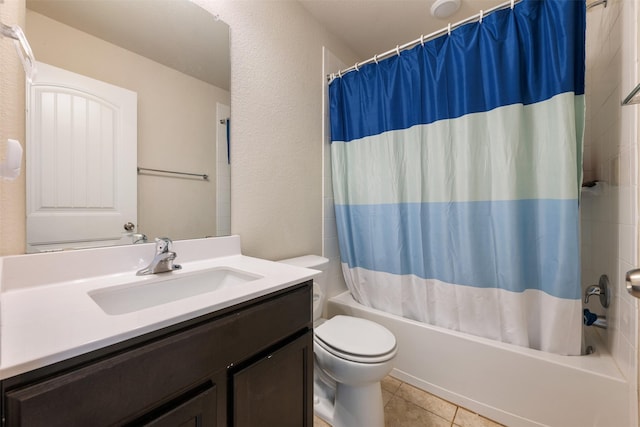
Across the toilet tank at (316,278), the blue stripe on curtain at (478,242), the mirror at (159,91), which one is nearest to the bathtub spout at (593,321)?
the blue stripe on curtain at (478,242)

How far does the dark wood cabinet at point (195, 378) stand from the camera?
402mm

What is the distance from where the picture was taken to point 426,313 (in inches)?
57.9

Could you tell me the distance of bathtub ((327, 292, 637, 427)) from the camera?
1.00 metres

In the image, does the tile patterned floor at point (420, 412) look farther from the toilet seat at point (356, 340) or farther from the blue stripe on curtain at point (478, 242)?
the blue stripe on curtain at point (478, 242)

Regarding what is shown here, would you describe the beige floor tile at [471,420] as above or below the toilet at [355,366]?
below

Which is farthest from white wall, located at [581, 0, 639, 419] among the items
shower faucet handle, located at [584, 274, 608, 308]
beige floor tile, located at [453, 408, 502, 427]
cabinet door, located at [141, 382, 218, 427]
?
cabinet door, located at [141, 382, 218, 427]

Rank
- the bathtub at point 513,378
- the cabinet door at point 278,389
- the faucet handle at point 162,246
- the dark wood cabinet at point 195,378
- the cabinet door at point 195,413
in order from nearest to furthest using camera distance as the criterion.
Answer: the dark wood cabinet at point 195,378 → the cabinet door at point 195,413 → the cabinet door at point 278,389 → the faucet handle at point 162,246 → the bathtub at point 513,378

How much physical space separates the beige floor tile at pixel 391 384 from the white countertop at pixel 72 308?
1052 mm

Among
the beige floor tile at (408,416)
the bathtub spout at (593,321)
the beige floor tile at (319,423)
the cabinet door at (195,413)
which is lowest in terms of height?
the beige floor tile at (319,423)

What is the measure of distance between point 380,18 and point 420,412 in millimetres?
2362

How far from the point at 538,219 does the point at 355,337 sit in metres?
0.98

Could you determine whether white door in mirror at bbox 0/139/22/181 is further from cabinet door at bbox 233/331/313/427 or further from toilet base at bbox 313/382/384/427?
toilet base at bbox 313/382/384/427

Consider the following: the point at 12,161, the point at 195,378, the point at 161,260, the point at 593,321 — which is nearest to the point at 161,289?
the point at 161,260

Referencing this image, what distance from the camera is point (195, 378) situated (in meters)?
0.56
